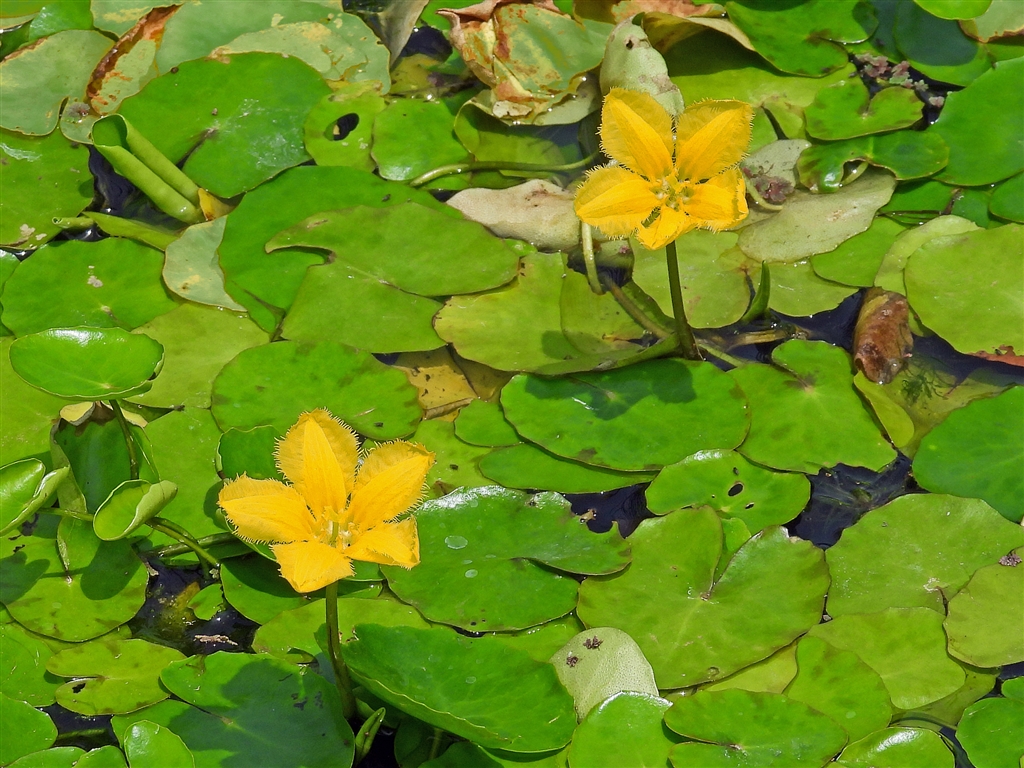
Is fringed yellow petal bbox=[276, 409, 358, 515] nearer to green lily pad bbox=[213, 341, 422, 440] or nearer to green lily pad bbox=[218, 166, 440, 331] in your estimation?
green lily pad bbox=[213, 341, 422, 440]

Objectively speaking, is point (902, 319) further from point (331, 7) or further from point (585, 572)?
point (331, 7)

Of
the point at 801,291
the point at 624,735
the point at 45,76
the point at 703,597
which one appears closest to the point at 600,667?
the point at 624,735

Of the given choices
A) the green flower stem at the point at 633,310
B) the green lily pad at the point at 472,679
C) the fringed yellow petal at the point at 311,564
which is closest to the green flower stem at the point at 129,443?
the green lily pad at the point at 472,679

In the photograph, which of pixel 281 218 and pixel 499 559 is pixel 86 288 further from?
pixel 499 559

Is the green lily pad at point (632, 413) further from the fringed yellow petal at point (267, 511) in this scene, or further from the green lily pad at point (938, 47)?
the green lily pad at point (938, 47)

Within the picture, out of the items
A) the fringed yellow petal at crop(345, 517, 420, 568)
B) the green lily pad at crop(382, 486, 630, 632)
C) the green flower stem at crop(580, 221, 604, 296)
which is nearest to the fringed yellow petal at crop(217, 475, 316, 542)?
the fringed yellow petal at crop(345, 517, 420, 568)
